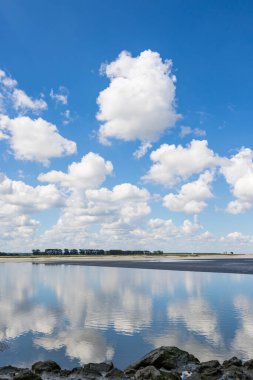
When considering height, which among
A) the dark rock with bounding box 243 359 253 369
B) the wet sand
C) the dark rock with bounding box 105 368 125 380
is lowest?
the dark rock with bounding box 105 368 125 380

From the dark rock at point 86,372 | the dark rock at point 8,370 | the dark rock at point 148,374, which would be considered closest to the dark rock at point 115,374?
the dark rock at point 86,372

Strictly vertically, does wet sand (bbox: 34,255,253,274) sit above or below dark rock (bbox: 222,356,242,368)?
above

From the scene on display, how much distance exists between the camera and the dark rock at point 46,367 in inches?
745

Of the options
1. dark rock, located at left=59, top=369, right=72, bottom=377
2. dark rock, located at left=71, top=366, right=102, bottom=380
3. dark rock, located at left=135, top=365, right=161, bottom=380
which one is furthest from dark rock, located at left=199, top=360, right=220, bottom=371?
dark rock, located at left=59, top=369, right=72, bottom=377

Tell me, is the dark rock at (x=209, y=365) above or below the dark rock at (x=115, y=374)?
above

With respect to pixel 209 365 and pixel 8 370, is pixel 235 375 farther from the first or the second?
pixel 8 370

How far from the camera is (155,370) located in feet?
60.2

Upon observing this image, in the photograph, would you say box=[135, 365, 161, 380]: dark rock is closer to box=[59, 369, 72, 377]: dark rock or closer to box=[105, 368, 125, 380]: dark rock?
box=[105, 368, 125, 380]: dark rock

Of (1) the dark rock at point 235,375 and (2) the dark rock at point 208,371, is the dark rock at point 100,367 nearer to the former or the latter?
(2) the dark rock at point 208,371

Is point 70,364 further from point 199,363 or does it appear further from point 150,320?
point 150,320

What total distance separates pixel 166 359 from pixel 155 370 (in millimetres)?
1765

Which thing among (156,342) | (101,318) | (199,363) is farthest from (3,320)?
(199,363)

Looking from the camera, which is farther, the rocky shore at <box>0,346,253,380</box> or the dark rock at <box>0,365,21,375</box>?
the dark rock at <box>0,365,21,375</box>

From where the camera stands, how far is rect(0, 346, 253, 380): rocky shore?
1792cm
